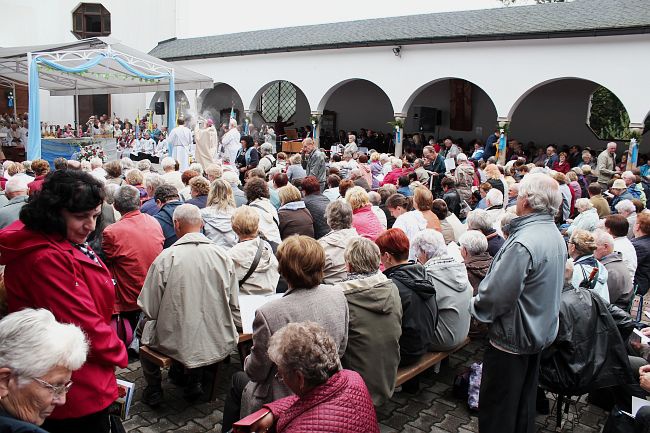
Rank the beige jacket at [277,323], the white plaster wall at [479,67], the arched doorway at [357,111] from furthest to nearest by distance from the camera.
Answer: the arched doorway at [357,111]
the white plaster wall at [479,67]
the beige jacket at [277,323]

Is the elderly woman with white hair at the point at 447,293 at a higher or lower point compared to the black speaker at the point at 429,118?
lower

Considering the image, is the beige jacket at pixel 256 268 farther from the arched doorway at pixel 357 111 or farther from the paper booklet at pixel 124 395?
the arched doorway at pixel 357 111

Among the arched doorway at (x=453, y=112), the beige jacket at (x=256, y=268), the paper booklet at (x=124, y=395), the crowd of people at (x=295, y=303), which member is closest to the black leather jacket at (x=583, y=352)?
the crowd of people at (x=295, y=303)

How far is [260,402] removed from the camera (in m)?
2.90

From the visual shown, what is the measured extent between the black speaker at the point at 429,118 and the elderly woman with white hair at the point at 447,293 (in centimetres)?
1595

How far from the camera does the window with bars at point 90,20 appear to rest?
81.6 ft

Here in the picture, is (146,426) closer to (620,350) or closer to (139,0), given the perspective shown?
(620,350)

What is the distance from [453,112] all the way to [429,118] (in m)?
0.85

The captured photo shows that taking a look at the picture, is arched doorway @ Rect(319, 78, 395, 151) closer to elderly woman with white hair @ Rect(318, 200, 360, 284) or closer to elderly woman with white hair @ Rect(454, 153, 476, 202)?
elderly woman with white hair @ Rect(454, 153, 476, 202)

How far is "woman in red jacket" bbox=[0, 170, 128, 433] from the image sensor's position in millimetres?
2352

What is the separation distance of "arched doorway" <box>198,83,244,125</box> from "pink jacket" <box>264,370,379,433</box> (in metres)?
23.2

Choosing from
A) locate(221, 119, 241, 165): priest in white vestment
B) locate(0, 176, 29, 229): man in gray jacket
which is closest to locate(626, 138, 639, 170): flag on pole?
locate(221, 119, 241, 165): priest in white vestment

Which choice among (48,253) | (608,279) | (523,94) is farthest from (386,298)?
(523,94)

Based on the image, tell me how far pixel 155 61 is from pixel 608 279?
11.0 meters
